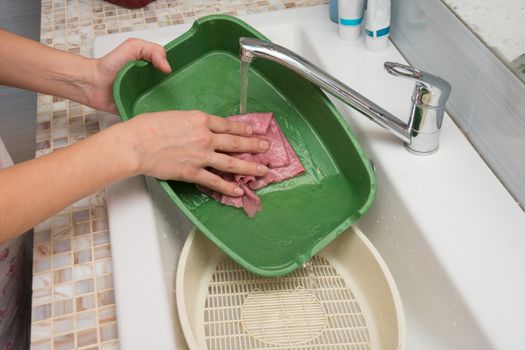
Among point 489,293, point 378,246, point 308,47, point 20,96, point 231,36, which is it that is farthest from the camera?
point 20,96

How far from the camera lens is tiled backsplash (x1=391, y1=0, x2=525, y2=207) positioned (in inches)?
30.4

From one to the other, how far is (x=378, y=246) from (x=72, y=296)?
495mm

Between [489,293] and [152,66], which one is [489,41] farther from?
[152,66]

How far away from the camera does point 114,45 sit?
1.16 metres

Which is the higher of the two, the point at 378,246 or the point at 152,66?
the point at 152,66

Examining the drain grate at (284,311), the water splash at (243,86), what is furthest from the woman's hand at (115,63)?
the drain grate at (284,311)

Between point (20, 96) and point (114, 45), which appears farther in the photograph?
point (20, 96)

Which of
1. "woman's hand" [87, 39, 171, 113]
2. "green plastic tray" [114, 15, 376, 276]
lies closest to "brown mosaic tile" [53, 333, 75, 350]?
"green plastic tray" [114, 15, 376, 276]

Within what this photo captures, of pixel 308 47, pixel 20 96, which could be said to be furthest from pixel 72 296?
pixel 20 96

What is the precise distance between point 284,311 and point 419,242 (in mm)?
237

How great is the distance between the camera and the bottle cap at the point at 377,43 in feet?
3.48

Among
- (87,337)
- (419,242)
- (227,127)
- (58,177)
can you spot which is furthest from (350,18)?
(87,337)

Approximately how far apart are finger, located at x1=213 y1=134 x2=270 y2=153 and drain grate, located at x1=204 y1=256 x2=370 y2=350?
20 cm

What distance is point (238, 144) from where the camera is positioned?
0.89 m
